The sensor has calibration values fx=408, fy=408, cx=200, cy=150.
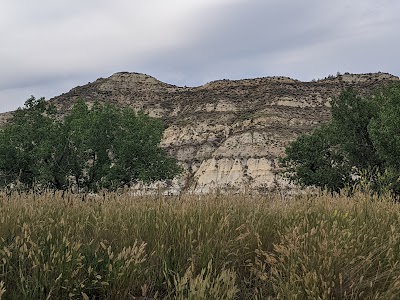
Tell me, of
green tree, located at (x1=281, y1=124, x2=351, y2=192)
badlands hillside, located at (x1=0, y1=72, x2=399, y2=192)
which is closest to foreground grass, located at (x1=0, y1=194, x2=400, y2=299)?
green tree, located at (x1=281, y1=124, x2=351, y2=192)

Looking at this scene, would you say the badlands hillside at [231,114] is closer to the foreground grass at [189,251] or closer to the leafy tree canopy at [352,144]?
the leafy tree canopy at [352,144]

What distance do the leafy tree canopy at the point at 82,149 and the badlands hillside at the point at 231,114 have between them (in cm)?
863

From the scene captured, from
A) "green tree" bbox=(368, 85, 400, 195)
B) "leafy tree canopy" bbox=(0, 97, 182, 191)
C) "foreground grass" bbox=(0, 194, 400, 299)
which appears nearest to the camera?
"foreground grass" bbox=(0, 194, 400, 299)

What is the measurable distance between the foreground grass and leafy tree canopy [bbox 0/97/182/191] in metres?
27.2

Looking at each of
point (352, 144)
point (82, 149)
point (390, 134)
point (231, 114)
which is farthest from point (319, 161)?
point (231, 114)

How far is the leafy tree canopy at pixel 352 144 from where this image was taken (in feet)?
81.5

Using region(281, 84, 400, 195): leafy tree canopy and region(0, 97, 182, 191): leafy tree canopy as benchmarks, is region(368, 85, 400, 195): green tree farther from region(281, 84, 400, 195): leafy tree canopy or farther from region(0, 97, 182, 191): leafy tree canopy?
region(0, 97, 182, 191): leafy tree canopy

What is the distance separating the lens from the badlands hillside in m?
54.6

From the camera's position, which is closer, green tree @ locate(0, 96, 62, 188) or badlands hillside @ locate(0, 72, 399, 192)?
green tree @ locate(0, 96, 62, 188)

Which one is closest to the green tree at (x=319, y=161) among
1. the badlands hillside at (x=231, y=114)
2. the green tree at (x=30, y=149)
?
the badlands hillside at (x=231, y=114)

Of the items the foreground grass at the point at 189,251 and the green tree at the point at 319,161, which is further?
the green tree at the point at 319,161

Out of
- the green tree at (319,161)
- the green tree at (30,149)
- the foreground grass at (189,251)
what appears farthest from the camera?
the green tree at (319,161)

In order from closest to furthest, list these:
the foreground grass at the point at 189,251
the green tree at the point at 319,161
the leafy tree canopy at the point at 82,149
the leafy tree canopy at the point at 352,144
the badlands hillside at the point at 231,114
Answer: the foreground grass at the point at 189,251
the leafy tree canopy at the point at 352,144
the leafy tree canopy at the point at 82,149
the green tree at the point at 319,161
the badlands hillside at the point at 231,114

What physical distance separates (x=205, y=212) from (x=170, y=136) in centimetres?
6136
